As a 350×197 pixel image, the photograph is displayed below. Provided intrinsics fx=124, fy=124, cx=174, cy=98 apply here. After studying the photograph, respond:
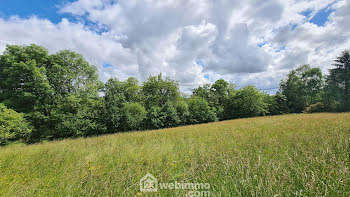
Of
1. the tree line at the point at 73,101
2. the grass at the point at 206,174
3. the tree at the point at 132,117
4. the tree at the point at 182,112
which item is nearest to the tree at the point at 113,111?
the tree line at the point at 73,101

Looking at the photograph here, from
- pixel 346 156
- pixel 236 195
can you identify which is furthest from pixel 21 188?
pixel 346 156

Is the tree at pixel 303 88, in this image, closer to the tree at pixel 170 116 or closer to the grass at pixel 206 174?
the tree at pixel 170 116

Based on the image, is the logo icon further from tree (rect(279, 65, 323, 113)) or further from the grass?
tree (rect(279, 65, 323, 113))

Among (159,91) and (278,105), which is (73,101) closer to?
(159,91)

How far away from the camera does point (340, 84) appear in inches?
1164

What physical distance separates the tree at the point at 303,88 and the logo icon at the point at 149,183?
43432 mm

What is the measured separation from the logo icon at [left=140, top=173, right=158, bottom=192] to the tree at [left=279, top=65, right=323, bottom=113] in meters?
43.4

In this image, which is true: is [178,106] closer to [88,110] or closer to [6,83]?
[88,110]

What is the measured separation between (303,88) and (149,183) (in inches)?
1823

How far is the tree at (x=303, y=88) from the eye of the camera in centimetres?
3185

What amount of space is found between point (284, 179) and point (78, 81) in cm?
2335

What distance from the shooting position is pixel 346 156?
2469 millimetres

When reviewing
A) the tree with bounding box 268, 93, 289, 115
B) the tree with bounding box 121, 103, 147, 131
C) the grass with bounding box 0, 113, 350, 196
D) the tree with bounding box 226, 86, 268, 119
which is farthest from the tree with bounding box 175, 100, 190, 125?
the tree with bounding box 268, 93, 289, 115

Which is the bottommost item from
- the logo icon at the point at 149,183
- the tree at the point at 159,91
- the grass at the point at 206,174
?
the logo icon at the point at 149,183
